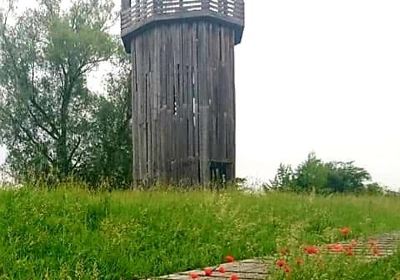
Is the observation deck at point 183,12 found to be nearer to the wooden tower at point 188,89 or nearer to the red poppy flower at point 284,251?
the wooden tower at point 188,89

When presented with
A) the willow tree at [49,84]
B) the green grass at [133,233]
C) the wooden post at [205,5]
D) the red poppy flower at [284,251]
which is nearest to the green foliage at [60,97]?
the willow tree at [49,84]

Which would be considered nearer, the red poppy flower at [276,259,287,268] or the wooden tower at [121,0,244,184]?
the red poppy flower at [276,259,287,268]

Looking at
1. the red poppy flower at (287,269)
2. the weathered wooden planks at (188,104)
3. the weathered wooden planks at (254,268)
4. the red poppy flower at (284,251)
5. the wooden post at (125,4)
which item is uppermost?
the wooden post at (125,4)

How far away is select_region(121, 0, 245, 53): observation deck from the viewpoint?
58.6ft

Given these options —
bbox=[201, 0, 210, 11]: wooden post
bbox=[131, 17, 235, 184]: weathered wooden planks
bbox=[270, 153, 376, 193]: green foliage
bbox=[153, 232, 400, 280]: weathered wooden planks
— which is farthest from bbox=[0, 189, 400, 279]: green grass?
bbox=[270, 153, 376, 193]: green foliage

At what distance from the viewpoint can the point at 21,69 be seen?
24.9 metres

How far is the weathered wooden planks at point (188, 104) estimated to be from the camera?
17703 millimetres

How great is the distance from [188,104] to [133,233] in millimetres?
11369

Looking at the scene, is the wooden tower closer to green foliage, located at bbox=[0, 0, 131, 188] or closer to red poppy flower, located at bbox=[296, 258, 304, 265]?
green foliage, located at bbox=[0, 0, 131, 188]

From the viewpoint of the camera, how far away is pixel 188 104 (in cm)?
1794

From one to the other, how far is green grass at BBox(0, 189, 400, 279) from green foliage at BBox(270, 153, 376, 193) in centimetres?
1543

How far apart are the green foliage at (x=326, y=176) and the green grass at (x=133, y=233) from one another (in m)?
15.4

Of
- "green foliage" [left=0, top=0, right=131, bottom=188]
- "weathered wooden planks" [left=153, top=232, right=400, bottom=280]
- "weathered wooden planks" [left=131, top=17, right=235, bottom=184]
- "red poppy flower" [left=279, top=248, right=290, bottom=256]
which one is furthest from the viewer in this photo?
"green foliage" [left=0, top=0, right=131, bottom=188]

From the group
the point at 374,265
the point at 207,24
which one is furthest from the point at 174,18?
the point at 374,265
